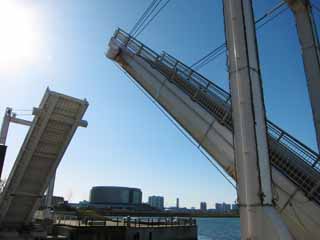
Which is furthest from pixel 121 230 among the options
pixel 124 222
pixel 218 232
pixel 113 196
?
pixel 113 196

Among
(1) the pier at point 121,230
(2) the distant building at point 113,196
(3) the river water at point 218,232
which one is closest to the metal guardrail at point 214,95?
(1) the pier at point 121,230

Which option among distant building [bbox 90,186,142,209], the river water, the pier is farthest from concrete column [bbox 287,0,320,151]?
distant building [bbox 90,186,142,209]

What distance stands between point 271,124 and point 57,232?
16.6 meters

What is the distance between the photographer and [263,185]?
4.71 metres

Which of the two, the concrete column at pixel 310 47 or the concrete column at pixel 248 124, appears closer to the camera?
the concrete column at pixel 248 124

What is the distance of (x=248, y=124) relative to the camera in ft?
16.2

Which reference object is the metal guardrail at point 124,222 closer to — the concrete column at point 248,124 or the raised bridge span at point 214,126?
the raised bridge span at point 214,126

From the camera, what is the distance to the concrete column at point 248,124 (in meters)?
4.62

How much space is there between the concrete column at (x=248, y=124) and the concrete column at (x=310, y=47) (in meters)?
3.36

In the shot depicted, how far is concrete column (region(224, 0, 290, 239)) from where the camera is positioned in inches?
182

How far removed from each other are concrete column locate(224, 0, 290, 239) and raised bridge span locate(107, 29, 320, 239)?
0.64m

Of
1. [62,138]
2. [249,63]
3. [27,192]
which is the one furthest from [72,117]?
[249,63]

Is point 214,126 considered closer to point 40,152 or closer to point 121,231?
point 40,152

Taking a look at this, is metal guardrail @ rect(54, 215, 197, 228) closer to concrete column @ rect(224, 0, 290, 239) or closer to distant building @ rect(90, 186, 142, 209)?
concrete column @ rect(224, 0, 290, 239)
